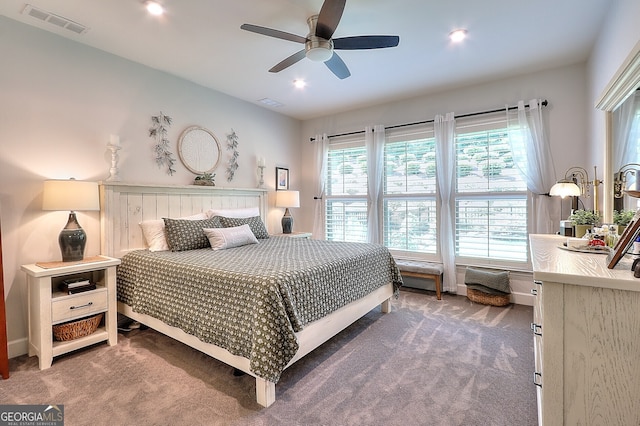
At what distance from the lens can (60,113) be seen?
104 inches

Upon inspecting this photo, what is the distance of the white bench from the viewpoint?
3740 millimetres

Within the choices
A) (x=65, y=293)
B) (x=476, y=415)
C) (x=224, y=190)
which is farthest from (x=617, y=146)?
(x=65, y=293)

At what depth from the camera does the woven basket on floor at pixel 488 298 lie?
11.3ft

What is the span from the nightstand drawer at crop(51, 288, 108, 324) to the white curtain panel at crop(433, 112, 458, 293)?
3756mm

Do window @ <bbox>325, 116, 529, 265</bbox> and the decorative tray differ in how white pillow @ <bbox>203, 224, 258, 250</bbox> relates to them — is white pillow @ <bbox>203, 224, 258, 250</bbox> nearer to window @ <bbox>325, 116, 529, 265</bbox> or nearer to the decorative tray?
window @ <bbox>325, 116, 529, 265</bbox>

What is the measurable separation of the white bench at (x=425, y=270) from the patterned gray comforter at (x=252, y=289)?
968 mm

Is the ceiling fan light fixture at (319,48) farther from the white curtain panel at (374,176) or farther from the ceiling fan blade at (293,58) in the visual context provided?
the white curtain panel at (374,176)

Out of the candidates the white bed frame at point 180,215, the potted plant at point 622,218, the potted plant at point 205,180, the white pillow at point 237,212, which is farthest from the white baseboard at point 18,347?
the potted plant at point 622,218

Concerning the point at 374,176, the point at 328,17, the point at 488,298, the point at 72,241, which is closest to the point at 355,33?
the point at 328,17

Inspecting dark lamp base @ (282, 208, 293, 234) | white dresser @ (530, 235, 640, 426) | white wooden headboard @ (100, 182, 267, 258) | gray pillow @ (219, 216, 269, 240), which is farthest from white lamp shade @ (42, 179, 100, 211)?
white dresser @ (530, 235, 640, 426)

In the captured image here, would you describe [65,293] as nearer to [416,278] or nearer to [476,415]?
[476,415]

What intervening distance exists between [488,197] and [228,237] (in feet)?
10.4

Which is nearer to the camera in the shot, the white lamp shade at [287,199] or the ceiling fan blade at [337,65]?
the ceiling fan blade at [337,65]

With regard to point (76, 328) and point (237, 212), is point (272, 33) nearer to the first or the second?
point (237, 212)
